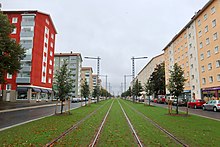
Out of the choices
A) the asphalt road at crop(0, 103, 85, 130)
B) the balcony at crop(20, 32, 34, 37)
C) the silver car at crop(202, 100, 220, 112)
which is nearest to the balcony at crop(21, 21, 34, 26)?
the balcony at crop(20, 32, 34, 37)

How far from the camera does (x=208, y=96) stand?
127 feet

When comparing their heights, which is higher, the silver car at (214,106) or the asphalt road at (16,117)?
the silver car at (214,106)

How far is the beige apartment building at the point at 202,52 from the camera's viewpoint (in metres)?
36.7

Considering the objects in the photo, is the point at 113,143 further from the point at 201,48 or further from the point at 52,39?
the point at 52,39

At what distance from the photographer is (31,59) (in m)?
47.0

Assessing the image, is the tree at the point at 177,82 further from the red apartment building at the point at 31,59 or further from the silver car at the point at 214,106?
the red apartment building at the point at 31,59

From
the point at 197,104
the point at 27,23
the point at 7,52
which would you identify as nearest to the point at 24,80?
the point at 27,23

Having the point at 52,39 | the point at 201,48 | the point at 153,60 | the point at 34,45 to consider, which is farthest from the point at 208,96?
the point at 153,60

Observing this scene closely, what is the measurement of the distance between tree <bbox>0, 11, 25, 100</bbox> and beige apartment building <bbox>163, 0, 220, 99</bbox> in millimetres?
33667

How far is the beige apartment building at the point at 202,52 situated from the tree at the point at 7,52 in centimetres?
3367

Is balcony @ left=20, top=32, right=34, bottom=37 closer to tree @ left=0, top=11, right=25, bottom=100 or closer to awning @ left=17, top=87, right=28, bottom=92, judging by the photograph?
awning @ left=17, top=87, right=28, bottom=92

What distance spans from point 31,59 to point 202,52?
37.8 m

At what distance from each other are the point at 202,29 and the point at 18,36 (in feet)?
137

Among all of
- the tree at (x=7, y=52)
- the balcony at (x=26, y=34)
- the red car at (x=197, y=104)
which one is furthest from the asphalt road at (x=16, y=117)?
the balcony at (x=26, y=34)
